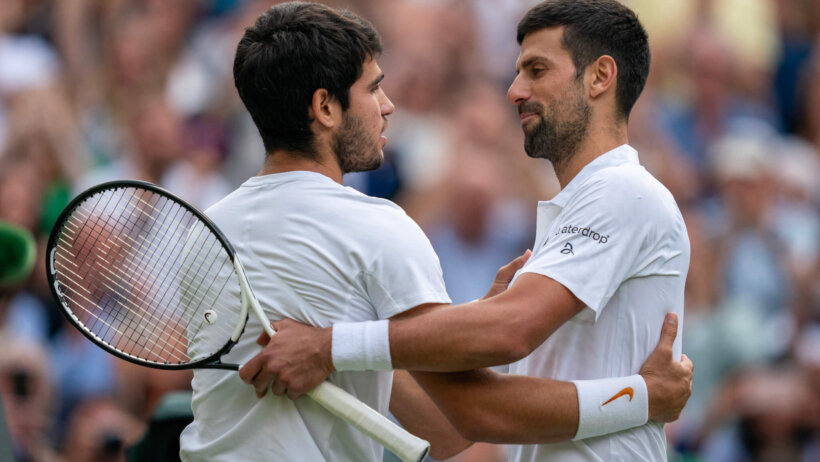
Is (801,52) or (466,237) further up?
(801,52)

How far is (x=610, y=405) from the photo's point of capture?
3023mm

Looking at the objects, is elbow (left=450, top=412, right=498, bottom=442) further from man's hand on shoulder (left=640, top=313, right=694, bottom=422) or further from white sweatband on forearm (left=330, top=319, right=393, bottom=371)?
man's hand on shoulder (left=640, top=313, right=694, bottom=422)

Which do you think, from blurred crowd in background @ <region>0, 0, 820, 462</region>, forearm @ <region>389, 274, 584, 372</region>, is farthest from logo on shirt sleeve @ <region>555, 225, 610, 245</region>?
blurred crowd in background @ <region>0, 0, 820, 462</region>

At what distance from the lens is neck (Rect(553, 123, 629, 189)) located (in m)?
3.35

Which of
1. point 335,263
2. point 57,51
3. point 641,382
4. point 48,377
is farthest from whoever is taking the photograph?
point 57,51

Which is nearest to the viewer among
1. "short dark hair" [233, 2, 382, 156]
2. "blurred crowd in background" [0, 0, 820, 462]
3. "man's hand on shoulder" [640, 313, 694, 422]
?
"short dark hair" [233, 2, 382, 156]

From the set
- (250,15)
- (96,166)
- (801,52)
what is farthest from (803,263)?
(96,166)

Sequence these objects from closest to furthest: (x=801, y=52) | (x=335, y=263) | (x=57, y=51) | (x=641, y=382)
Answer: (x=335, y=263) → (x=641, y=382) → (x=57, y=51) → (x=801, y=52)

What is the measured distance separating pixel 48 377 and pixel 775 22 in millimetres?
5851

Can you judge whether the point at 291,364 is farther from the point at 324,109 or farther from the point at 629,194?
the point at 629,194

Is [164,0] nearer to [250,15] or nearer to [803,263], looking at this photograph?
[250,15]

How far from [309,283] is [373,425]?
0.40 m

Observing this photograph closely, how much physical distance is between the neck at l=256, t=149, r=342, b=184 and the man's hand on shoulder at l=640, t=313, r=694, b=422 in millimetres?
1021

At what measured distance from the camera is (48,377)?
21.1 ft
